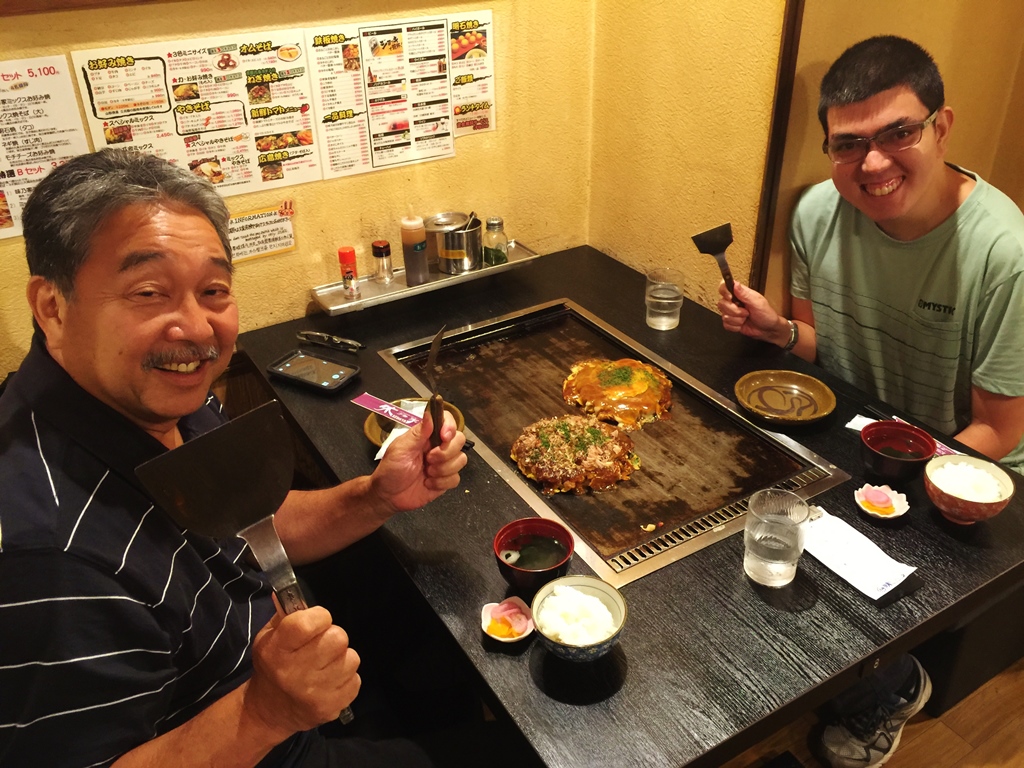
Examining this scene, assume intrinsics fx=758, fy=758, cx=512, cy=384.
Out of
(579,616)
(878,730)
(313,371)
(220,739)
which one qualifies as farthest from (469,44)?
(878,730)

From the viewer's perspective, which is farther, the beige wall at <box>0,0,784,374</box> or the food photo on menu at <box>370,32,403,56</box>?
the food photo on menu at <box>370,32,403,56</box>

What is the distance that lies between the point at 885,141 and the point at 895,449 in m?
0.63

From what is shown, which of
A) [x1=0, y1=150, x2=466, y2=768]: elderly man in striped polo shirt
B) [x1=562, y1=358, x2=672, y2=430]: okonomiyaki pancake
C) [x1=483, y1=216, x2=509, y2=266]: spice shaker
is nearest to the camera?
[x1=0, y1=150, x2=466, y2=768]: elderly man in striped polo shirt

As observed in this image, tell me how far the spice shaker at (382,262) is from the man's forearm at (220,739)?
1.34m

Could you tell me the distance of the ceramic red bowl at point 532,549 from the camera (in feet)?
4.03

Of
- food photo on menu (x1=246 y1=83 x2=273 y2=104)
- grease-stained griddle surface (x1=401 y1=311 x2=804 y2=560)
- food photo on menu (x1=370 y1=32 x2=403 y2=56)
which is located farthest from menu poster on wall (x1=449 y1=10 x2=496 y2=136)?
grease-stained griddle surface (x1=401 y1=311 x2=804 y2=560)

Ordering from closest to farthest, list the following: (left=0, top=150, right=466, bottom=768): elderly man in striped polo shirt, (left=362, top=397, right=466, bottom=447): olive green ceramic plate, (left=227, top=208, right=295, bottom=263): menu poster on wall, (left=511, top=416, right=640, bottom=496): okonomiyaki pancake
Result: 1. (left=0, top=150, right=466, bottom=768): elderly man in striped polo shirt
2. (left=511, top=416, right=640, bottom=496): okonomiyaki pancake
3. (left=362, top=397, right=466, bottom=447): olive green ceramic plate
4. (left=227, top=208, right=295, bottom=263): menu poster on wall

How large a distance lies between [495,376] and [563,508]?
20.7 inches

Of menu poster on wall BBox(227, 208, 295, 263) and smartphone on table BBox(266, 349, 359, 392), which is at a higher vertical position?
menu poster on wall BBox(227, 208, 295, 263)

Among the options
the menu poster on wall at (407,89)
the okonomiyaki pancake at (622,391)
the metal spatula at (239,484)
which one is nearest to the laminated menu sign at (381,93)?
the menu poster on wall at (407,89)

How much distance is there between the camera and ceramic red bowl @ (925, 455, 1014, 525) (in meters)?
1.30

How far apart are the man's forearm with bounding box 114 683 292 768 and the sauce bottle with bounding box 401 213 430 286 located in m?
1.34

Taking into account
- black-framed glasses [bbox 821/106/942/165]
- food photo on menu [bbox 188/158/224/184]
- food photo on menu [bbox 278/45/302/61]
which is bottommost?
food photo on menu [bbox 188/158/224/184]

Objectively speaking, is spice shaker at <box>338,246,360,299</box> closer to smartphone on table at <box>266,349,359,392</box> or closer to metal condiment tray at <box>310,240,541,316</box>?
metal condiment tray at <box>310,240,541,316</box>
